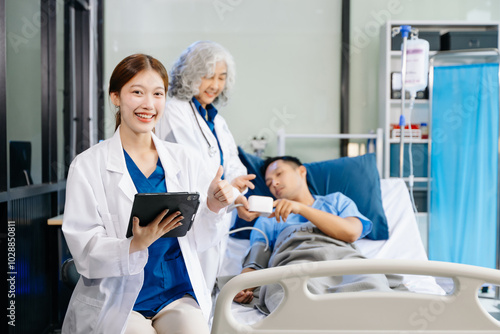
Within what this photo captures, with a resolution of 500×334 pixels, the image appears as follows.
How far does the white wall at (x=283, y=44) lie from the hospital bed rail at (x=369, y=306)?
7.58 ft

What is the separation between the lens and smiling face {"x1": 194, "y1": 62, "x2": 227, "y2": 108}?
190cm

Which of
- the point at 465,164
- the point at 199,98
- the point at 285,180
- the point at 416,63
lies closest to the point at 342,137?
the point at 416,63

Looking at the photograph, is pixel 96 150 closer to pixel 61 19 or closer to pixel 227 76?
pixel 227 76

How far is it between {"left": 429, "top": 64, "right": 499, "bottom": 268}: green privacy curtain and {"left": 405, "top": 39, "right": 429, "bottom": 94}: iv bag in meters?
0.14

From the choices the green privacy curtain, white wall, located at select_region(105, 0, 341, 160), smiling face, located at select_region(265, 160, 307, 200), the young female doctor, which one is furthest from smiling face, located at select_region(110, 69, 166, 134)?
the green privacy curtain

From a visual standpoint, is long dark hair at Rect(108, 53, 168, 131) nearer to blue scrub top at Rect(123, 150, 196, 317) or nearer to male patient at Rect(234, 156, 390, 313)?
blue scrub top at Rect(123, 150, 196, 317)

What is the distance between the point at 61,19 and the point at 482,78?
94.8 inches

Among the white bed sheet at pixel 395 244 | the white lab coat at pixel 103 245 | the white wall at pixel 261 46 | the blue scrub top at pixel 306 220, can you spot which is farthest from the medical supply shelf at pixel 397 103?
the white lab coat at pixel 103 245

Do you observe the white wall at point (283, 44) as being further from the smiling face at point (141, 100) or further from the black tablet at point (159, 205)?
the black tablet at point (159, 205)

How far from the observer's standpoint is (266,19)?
307 centimetres

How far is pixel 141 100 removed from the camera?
1.24m

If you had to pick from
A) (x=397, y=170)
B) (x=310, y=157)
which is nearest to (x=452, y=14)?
(x=397, y=170)

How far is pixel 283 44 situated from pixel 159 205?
2.29 meters

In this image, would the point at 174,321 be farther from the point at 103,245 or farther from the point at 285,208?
the point at 285,208
